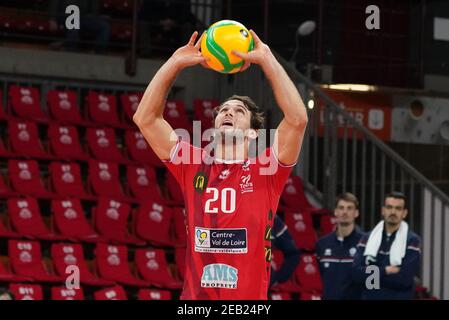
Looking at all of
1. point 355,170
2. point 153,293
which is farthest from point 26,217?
point 355,170

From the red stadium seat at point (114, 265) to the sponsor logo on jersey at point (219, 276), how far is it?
16.0ft

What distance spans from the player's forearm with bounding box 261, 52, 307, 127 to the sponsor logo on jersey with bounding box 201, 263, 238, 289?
2.46 feet

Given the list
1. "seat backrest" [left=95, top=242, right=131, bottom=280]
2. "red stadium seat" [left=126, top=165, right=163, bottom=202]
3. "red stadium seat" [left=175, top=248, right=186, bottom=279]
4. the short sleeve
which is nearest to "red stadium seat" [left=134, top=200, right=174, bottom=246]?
"red stadium seat" [left=175, top=248, right=186, bottom=279]

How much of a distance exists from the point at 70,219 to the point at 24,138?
1276 mm

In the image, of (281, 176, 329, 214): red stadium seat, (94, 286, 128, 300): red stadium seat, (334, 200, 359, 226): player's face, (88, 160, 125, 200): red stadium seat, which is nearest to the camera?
(334, 200, 359, 226): player's face

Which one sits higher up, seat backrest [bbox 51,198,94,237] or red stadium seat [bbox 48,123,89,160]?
red stadium seat [bbox 48,123,89,160]

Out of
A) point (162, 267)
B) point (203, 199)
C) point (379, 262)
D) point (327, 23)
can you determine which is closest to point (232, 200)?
point (203, 199)

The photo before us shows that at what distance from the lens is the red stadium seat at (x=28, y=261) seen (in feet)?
31.4

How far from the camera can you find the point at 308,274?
10.9m

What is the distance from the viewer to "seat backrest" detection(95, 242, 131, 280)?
1002cm

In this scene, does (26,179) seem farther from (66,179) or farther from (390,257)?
(390,257)

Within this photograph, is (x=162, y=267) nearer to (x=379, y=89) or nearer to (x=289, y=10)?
(x=379, y=89)

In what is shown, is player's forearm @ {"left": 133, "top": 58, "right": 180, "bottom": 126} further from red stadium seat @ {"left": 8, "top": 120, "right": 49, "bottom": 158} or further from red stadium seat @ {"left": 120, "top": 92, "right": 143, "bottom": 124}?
red stadium seat @ {"left": 120, "top": 92, "right": 143, "bottom": 124}

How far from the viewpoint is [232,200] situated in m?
5.25
